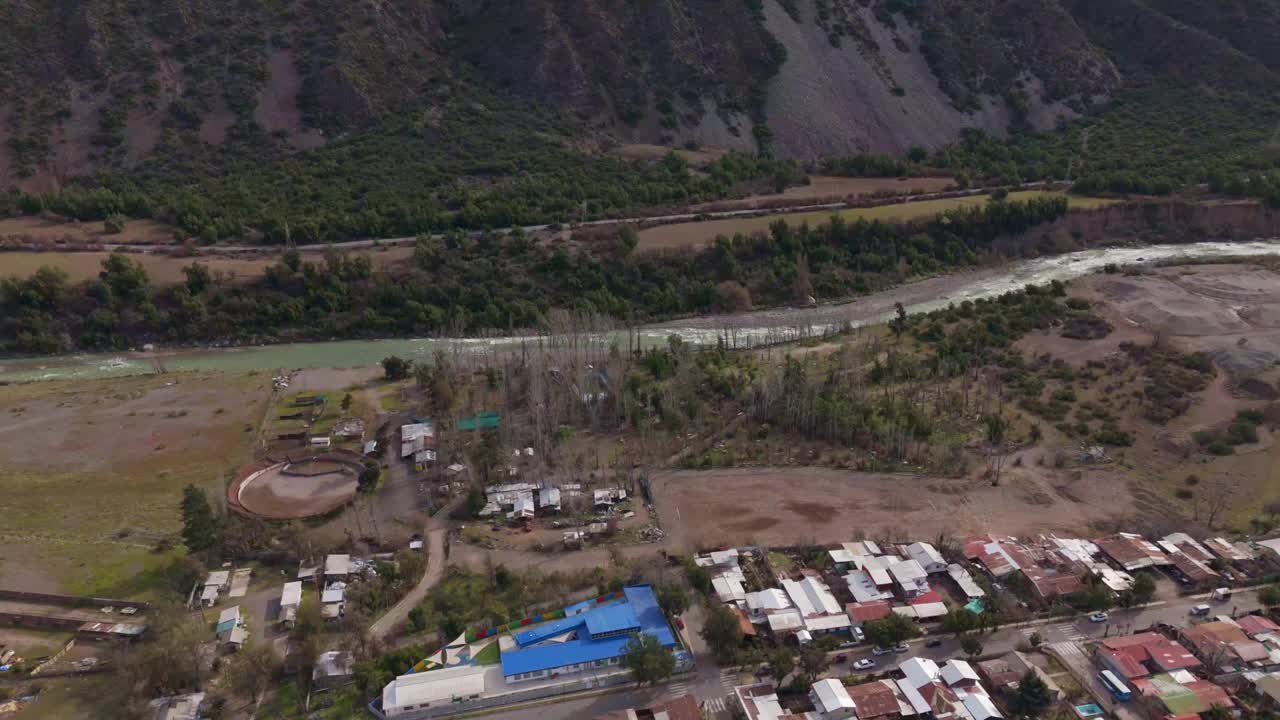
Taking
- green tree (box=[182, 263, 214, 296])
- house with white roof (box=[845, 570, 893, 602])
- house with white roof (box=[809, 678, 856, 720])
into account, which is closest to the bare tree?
house with white roof (box=[845, 570, 893, 602])

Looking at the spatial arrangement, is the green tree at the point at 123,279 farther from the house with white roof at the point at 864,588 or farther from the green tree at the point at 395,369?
the house with white roof at the point at 864,588

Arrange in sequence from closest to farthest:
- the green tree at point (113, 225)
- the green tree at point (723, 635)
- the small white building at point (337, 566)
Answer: the green tree at point (723, 635) < the small white building at point (337, 566) < the green tree at point (113, 225)

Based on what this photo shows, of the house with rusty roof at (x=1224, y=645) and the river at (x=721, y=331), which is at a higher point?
the river at (x=721, y=331)

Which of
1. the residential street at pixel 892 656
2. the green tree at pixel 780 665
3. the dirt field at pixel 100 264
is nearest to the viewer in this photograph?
the green tree at pixel 780 665

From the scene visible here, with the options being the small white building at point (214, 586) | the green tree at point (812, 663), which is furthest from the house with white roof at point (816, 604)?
the small white building at point (214, 586)

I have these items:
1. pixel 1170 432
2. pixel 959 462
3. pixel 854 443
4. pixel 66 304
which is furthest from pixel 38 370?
pixel 1170 432

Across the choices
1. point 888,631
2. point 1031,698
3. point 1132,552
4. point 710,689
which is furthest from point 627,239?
point 1031,698

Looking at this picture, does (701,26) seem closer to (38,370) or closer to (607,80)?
(607,80)
